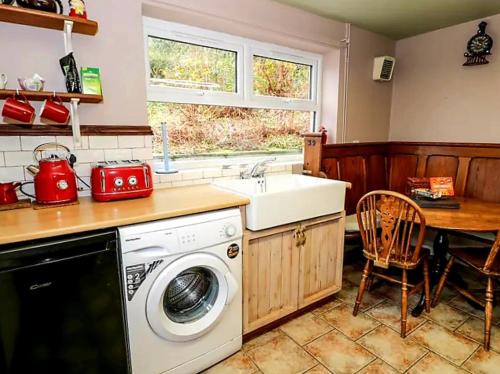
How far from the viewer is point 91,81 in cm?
162

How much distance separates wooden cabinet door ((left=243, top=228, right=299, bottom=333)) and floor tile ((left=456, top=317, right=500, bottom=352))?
3.55 ft

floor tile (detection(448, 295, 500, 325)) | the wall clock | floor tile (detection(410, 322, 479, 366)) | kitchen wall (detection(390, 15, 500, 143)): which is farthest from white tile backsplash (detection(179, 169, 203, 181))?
the wall clock

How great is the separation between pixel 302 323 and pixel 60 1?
234 cm

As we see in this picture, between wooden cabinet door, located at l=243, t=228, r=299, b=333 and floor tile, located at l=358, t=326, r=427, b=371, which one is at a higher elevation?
wooden cabinet door, located at l=243, t=228, r=299, b=333

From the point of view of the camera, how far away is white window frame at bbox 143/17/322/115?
211 centimetres

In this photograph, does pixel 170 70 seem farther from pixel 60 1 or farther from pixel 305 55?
pixel 305 55

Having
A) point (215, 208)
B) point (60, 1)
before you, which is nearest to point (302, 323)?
point (215, 208)

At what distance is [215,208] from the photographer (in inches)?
62.6

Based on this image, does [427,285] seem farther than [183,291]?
Yes

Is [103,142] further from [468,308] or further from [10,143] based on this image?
[468,308]

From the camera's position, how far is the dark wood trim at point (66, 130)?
1.55 m

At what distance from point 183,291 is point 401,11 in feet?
8.82

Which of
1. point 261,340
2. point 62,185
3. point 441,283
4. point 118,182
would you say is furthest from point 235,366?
point 441,283

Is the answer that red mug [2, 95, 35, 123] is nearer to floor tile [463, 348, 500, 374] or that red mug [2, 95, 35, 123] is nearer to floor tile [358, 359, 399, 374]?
floor tile [358, 359, 399, 374]
